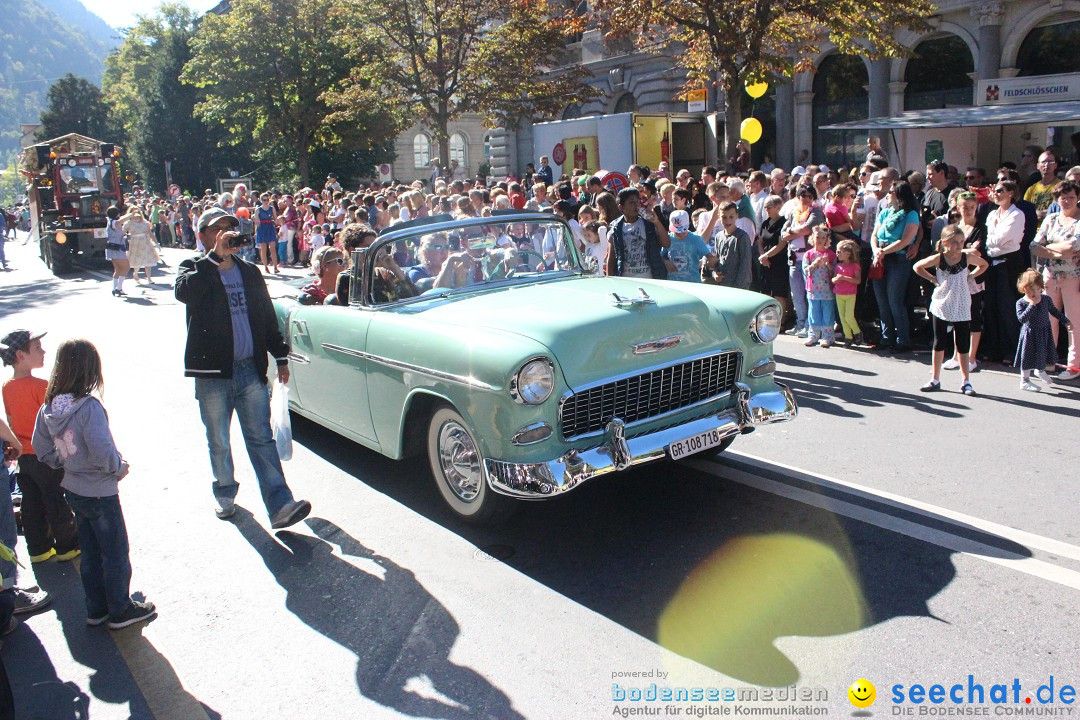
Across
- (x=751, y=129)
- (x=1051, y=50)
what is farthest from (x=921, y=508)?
(x=1051, y=50)

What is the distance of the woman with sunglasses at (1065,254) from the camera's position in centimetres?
769

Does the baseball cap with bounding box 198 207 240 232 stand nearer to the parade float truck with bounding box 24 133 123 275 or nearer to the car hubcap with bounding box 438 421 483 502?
the car hubcap with bounding box 438 421 483 502

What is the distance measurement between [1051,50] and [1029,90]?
512 centimetres

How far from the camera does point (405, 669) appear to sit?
373cm

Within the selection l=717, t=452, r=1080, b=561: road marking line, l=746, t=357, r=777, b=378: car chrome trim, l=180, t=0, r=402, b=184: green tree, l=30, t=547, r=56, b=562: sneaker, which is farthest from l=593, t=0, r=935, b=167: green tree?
l=180, t=0, r=402, b=184: green tree

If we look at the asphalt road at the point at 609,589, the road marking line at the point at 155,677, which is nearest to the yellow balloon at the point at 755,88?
the asphalt road at the point at 609,589

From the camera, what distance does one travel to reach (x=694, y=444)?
4770 millimetres

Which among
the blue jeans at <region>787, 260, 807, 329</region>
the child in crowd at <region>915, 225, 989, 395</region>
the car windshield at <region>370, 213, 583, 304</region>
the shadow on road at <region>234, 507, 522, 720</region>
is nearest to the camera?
the shadow on road at <region>234, 507, 522, 720</region>

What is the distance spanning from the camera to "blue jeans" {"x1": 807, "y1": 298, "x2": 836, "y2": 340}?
961cm

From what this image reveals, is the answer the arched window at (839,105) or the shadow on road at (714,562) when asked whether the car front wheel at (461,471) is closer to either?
the shadow on road at (714,562)

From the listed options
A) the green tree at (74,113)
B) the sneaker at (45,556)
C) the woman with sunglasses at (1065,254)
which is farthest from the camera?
the green tree at (74,113)

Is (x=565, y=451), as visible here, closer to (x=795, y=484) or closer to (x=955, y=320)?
(x=795, y=484)

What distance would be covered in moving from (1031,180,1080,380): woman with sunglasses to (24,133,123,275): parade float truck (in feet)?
78.2

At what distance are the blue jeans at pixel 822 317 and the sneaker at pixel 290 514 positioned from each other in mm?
6302
